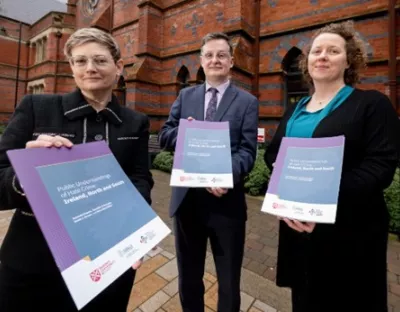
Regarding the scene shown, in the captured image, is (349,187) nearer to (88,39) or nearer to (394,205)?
(88,39)

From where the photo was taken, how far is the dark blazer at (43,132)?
1084 mm

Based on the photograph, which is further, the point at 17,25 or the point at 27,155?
the point at 17,25

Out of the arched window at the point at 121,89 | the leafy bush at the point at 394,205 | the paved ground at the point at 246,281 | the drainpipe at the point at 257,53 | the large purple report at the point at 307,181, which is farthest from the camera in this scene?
A: the arched window at the point at 121,89

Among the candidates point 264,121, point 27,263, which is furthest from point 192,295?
point 264,121

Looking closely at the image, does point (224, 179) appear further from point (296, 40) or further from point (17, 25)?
point (17, 25)

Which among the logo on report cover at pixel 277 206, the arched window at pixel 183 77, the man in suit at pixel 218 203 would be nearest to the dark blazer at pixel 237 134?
the man in suit at pixel 218 203

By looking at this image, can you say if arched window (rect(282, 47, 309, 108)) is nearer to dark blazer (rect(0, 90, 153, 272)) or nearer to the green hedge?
the green hedge

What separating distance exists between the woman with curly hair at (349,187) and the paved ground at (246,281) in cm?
96

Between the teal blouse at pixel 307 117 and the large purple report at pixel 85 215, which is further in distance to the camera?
the teal blouse at pixel 307 117

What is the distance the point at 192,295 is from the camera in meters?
1.86

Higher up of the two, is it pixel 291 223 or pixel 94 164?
pixel 94 164

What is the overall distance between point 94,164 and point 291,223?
3.22 feet

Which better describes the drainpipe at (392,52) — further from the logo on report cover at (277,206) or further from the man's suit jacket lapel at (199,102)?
the logo on report cover at (277,206)

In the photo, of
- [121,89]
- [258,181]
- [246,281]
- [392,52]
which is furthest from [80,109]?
[121,89]
